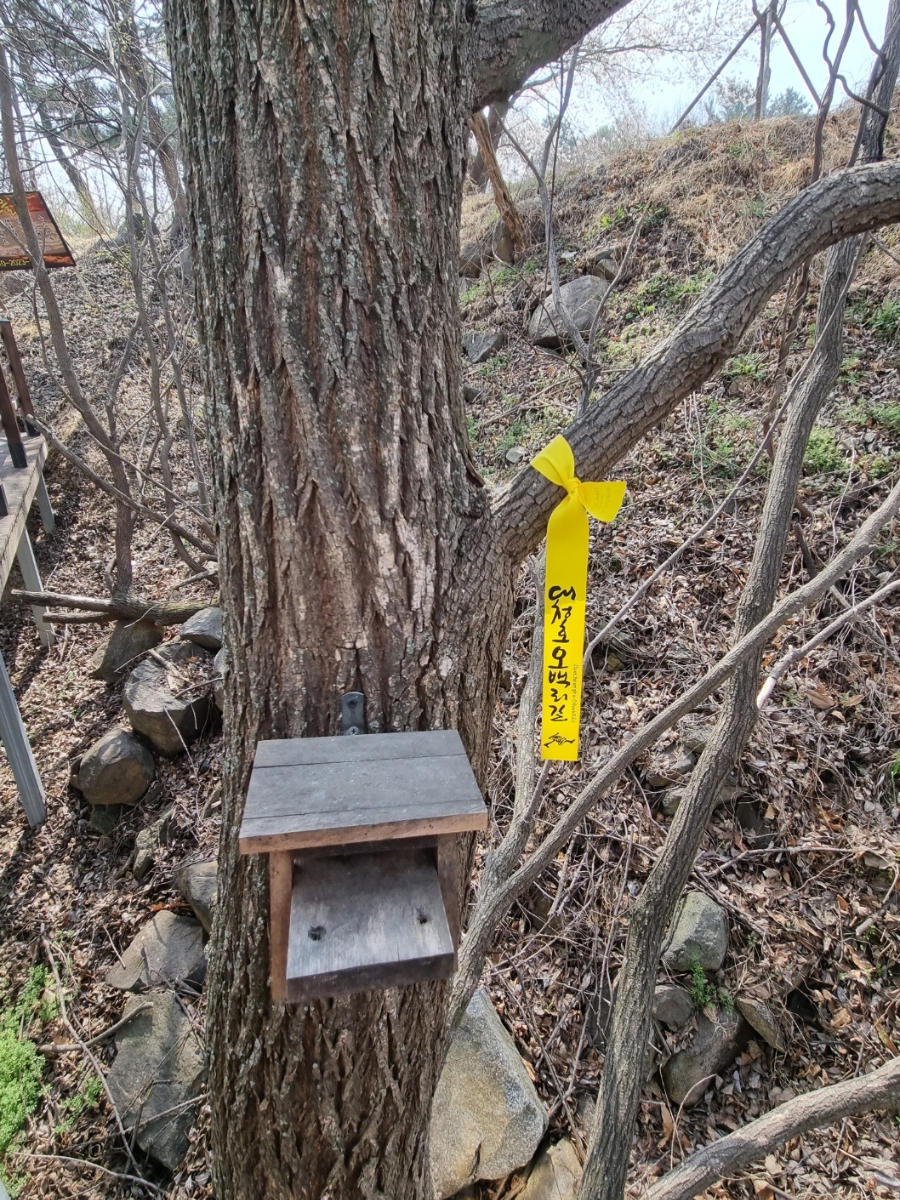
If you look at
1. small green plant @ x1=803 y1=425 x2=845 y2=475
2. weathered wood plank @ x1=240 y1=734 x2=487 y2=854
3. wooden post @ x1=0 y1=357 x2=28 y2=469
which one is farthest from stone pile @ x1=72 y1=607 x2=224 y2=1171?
small green plant @ x1=803 y1=425 x2=845 y2=475

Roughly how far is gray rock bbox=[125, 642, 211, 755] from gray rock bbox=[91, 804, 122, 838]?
0.42 m

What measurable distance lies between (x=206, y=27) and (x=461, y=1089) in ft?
10.3

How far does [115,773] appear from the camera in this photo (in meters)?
3.97

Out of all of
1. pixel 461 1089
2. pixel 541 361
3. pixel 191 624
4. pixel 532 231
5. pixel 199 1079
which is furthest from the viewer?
pixel 532 231

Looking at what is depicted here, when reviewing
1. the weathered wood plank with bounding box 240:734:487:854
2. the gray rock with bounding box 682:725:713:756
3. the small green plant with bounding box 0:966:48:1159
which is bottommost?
the small green plant with bounding box 0:966:48:1159

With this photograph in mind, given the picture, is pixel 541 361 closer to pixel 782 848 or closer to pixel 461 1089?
pixel 782 848

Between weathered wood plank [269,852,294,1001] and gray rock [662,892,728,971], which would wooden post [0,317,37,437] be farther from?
gray rock [662,892,728,971]

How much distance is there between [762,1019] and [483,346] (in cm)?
615

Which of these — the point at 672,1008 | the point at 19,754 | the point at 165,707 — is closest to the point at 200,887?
the point at 165,707

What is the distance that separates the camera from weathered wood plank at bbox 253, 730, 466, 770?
3.55 ft

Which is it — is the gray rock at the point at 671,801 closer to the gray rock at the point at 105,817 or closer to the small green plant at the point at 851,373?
the gray rock at the point at 105,817

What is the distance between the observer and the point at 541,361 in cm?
647

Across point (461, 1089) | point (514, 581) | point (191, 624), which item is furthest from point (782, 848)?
point (191, 624)

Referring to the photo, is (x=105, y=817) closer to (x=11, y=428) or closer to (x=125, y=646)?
(x=125, y=646)
